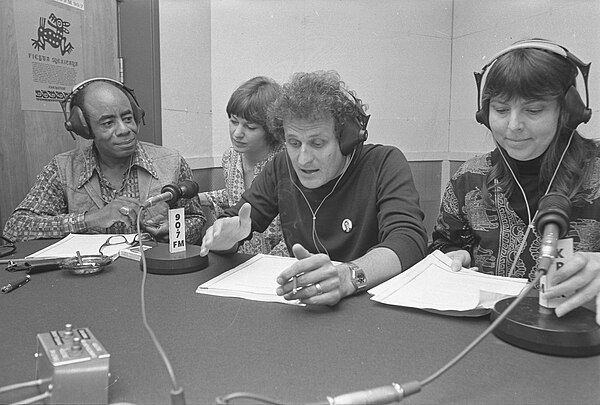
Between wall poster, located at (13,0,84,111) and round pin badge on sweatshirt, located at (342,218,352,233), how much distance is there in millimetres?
1370

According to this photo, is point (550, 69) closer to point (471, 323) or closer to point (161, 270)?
point (471, 323)

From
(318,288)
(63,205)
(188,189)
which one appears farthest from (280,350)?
(63,205)

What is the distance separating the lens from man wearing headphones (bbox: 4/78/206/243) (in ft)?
5.49

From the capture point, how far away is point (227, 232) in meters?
1.23

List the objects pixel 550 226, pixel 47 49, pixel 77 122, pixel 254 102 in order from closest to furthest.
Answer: pixel 550 226, pixel 77 122, pixel 47 49, pixel 254 102

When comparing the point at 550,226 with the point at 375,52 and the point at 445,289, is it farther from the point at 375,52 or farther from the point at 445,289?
the point at 375,52

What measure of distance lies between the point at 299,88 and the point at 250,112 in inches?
31.3

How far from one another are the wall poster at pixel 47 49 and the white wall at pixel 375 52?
0.48m

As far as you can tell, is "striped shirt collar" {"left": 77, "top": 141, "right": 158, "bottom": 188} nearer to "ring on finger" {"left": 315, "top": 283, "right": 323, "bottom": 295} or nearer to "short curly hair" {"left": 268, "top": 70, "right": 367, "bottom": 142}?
"short curly hair" {"left": 268, "top": 70, "right": 367, "bottom": 142}

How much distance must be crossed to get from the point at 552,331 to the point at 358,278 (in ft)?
1.26

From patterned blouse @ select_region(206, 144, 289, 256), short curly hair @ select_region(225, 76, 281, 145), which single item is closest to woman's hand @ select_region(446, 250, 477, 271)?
patterned blouse @ select_region(206, 144, 289, 256)

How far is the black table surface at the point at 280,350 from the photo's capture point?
2.02 ft

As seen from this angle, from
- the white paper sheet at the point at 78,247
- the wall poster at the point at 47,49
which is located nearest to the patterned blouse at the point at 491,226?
the white paper sheet at the point at 78,247

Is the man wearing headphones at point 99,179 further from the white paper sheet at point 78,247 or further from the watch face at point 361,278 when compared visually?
the watch face at point 361,278
